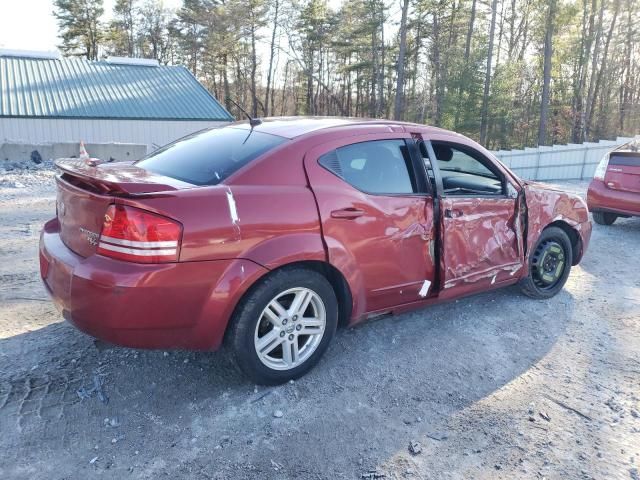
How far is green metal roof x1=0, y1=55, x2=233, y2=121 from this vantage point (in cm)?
2234

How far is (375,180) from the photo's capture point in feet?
10.9

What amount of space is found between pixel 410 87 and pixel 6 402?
143 ft

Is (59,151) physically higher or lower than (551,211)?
higher

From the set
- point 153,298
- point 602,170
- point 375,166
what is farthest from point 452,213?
point 602,170

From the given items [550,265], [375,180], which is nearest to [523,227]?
[550,265]

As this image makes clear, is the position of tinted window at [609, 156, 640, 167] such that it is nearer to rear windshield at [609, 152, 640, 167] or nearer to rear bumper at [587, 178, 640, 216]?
rear windshield at [609, 152, 640, 167]

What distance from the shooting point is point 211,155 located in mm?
3156

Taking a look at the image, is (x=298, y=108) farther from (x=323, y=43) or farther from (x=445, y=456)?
(x=445, y=456)

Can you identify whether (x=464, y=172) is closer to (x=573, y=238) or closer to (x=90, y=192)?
(x=573, y=238)

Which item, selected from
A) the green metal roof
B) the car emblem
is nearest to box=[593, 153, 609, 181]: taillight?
the car emblem

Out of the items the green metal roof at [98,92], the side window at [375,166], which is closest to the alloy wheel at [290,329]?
the side window at [375,166]

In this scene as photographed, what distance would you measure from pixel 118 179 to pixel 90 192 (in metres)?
0.16

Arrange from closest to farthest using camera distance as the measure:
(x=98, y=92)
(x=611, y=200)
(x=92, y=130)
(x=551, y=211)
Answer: (x=551, y=211) < (x=611, y=200) < (x=92, y=130) < (x=98, y=92)

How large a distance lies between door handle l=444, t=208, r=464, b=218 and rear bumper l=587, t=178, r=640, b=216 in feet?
15.7
